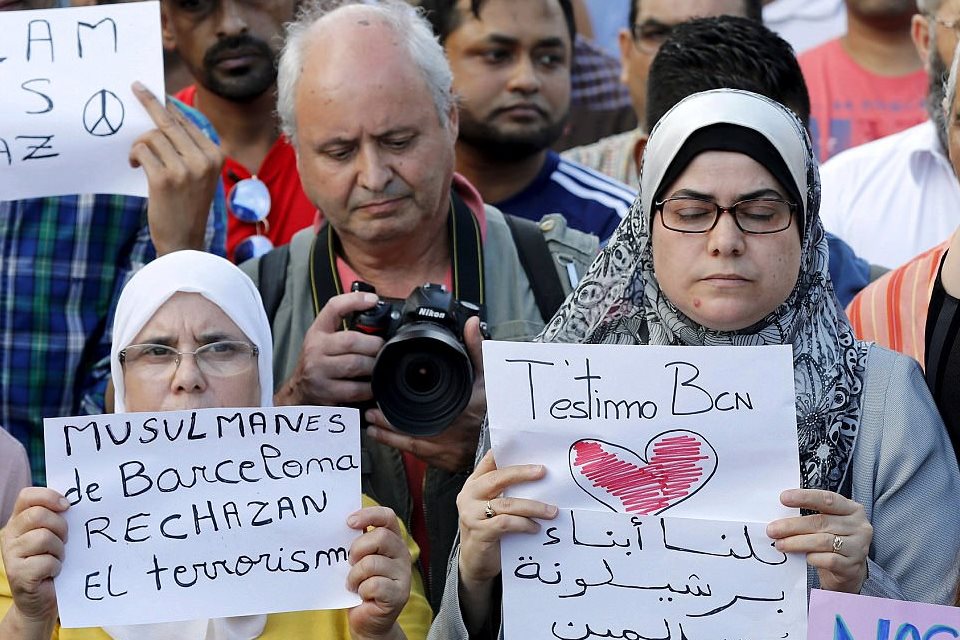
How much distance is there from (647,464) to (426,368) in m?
0.63

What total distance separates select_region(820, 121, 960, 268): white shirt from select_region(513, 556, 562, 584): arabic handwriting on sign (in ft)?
6.79

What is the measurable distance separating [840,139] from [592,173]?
1186 mm

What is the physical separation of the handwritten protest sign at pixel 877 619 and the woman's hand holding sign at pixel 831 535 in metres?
0.04

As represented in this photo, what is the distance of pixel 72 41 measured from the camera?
348 cm

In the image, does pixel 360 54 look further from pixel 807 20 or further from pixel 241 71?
pixel 807 20

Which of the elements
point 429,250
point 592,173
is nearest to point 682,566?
point 429,250

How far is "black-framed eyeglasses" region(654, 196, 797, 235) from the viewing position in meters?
2.68

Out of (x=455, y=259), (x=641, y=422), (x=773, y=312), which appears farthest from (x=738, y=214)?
(x=455, y=259)

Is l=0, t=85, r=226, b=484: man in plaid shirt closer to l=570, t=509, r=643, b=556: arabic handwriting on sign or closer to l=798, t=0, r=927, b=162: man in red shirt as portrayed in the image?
l=570, t=509, r=643, b=556: arabic handwriting on sign

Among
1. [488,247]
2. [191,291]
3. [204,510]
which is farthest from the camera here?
[488,247]

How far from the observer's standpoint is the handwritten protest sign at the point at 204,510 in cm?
262

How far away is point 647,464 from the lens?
8.47ft

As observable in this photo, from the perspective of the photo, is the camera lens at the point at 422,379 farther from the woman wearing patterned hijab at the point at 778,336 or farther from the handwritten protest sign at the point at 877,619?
the handwritten protest sign at the point at 877,619

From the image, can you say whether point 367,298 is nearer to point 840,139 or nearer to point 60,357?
point 60,357
